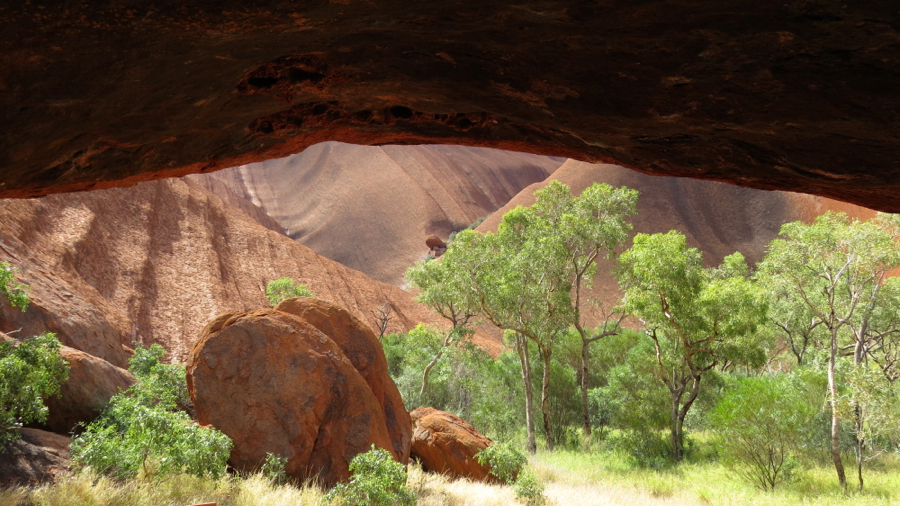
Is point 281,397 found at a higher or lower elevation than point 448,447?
higher

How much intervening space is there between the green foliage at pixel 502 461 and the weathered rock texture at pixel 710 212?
34471 millimetres

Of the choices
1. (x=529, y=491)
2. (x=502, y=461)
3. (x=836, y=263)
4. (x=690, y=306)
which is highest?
(x=836, y=263)

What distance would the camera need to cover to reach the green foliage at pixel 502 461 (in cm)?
1272

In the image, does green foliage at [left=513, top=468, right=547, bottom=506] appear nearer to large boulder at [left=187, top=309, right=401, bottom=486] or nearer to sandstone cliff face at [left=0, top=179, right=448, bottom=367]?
large boulder at [left=187, top=309, right=401, bottom=486]

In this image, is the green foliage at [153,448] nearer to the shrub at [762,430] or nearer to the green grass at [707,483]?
the green grass at [707,483]

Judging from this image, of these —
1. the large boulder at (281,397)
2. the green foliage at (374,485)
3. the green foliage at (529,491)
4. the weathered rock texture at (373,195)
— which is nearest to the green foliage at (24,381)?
the large boulder at (281,397)

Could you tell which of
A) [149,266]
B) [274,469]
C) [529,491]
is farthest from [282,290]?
[529,491]

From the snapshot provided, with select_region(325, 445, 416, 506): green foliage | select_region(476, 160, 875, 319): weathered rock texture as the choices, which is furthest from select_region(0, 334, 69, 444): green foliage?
select_region(476, 160, 875, 319): weathered rock texture

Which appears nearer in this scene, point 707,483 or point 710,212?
A: point 707,483

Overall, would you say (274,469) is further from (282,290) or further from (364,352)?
(282,290)

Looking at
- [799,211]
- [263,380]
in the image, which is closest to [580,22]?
[263,380]

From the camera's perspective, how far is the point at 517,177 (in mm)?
99625

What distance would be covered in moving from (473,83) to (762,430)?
14.1 m

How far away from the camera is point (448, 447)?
13227mm
